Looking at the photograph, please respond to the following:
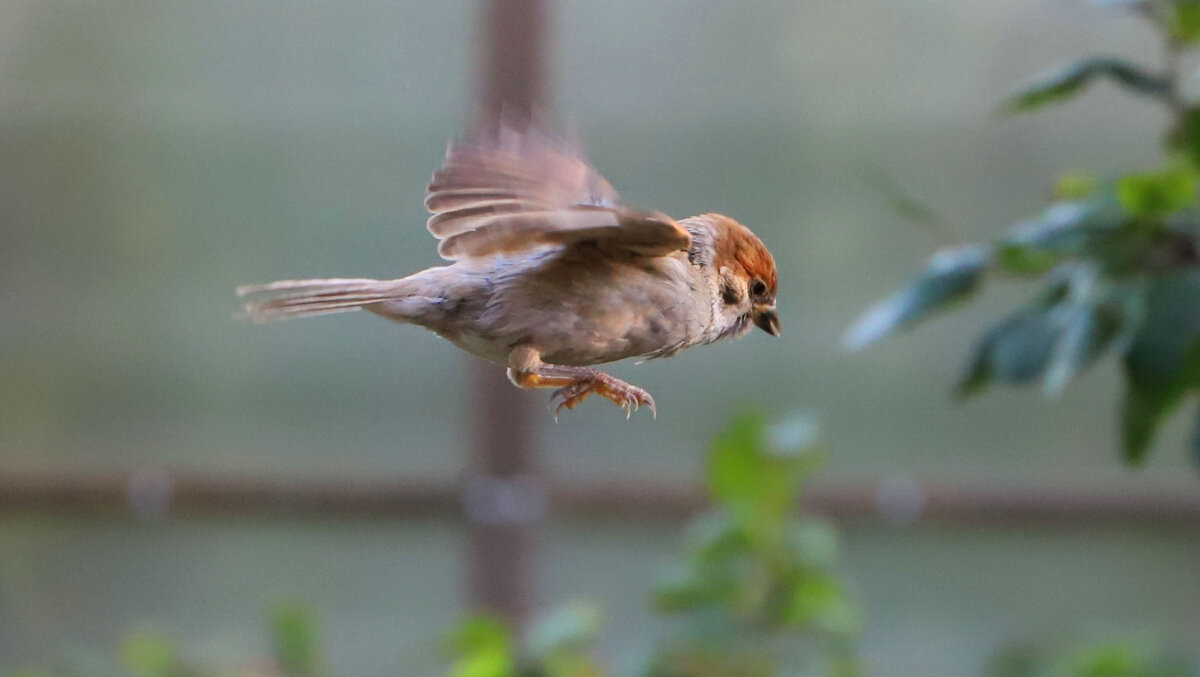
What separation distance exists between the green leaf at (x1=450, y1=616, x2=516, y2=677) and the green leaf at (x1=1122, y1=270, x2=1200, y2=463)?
1.13 metres

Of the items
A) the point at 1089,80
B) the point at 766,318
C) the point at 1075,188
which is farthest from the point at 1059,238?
the point at 766,318

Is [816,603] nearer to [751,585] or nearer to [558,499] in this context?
[751,585]

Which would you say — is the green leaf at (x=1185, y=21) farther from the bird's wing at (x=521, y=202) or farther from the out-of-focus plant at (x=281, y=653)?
the out-of-focus plant at (x=281, y=653)

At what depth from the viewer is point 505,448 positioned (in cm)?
337

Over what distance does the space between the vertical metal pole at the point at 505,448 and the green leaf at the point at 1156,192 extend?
1815 mm

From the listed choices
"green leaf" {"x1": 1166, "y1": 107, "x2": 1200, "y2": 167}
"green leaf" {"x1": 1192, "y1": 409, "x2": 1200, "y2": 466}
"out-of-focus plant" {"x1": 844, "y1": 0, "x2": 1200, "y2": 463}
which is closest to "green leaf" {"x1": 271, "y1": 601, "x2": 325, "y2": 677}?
"out-of-focus plant" {"x1": 844, "y1": 0, "x2": 1200, "y2": 463}

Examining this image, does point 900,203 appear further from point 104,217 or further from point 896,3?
point 104,217

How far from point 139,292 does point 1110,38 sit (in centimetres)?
266

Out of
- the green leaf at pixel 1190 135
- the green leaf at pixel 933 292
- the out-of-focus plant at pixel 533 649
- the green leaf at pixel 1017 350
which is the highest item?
the green leaf at pixel 1190 135

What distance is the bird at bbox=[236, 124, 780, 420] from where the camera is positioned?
1068 millimetres

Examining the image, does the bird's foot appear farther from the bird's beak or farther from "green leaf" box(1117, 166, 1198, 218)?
"green leaf" box(1117, 166, 1198, 218)

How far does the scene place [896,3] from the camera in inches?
130

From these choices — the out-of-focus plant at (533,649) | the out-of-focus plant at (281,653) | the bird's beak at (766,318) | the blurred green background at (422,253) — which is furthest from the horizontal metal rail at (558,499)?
the bird's beak at (766,318)

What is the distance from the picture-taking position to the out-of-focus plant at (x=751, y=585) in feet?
6.77
